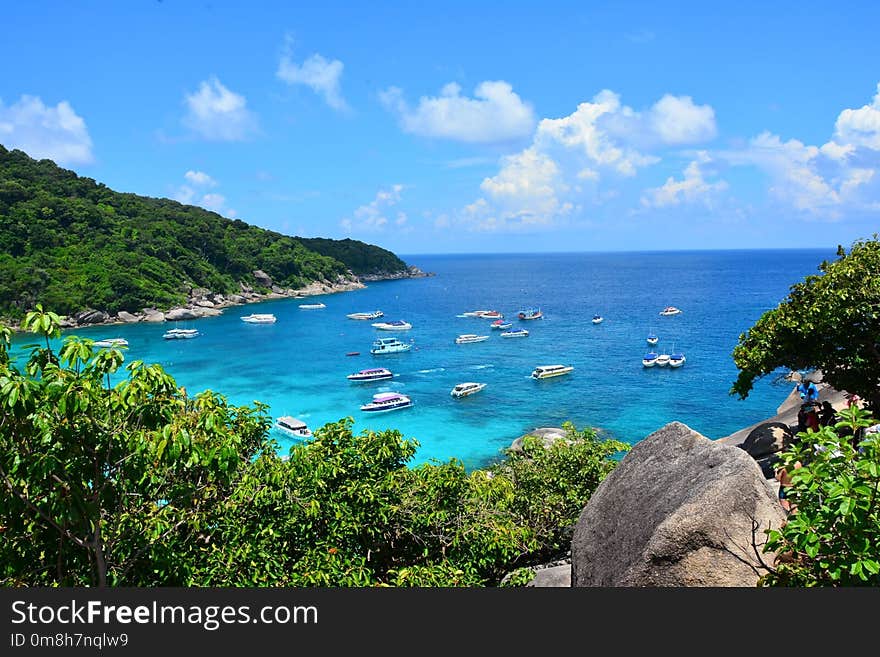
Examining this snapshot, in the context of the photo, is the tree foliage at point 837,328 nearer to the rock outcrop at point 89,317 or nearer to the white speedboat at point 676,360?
the white speedboat at point 676,360

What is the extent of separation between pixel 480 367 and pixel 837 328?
48617 millimetres

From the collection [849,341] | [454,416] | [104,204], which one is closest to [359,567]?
[849,341]

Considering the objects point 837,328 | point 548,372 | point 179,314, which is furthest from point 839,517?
point 179,314

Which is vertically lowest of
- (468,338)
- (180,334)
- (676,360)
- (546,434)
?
(546,434)

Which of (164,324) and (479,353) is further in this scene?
(164,324)

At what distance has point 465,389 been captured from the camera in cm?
5162

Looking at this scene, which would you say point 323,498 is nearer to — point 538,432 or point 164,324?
point 538,432

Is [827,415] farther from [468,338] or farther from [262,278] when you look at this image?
[262,278]

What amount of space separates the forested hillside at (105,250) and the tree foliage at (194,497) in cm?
7930

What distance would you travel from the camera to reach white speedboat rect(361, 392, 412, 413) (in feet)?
155

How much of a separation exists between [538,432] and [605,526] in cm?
3076

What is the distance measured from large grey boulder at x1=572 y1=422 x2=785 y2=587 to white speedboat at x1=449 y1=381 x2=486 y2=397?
139ft

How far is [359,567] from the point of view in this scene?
8.04 metres

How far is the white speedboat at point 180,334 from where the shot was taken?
249ft
